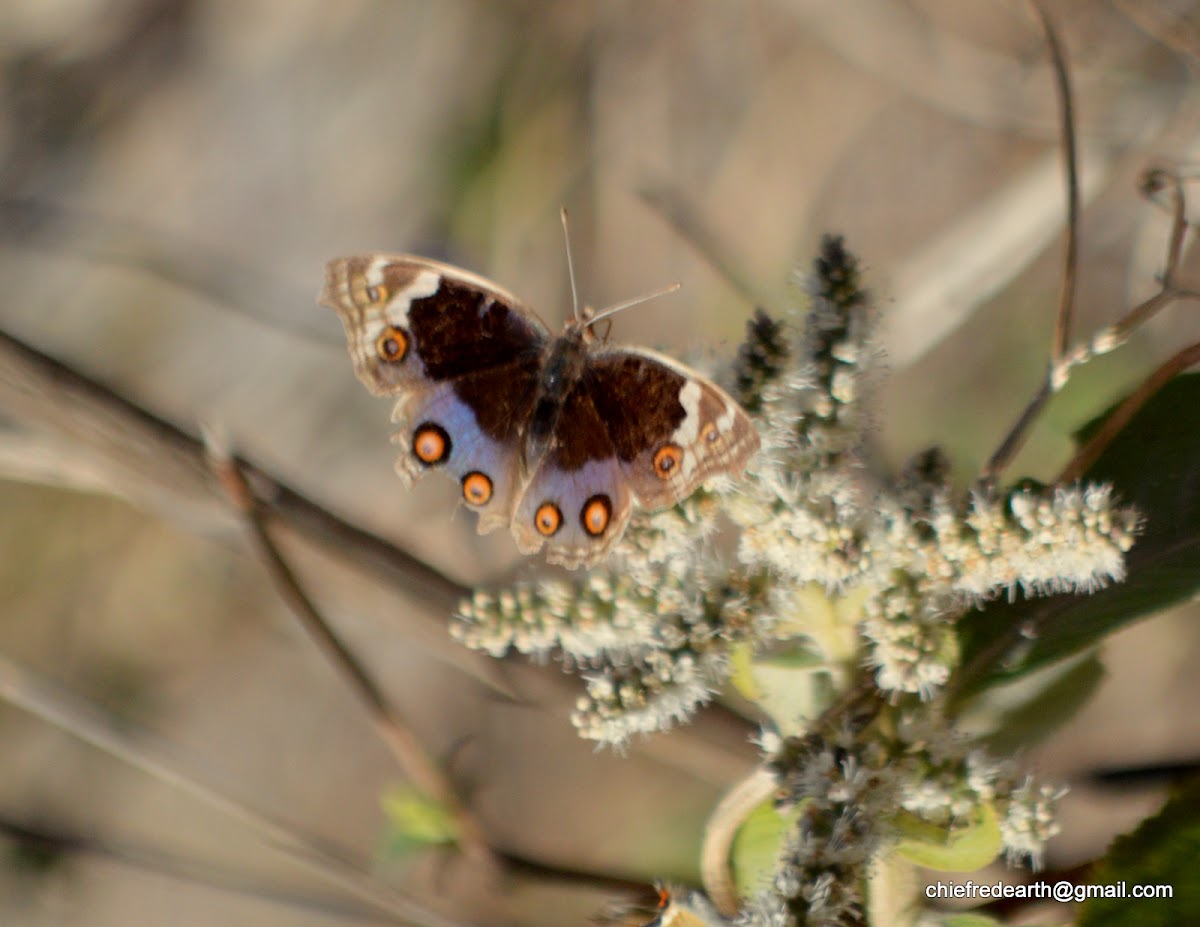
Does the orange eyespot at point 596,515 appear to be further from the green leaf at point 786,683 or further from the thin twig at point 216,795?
the thin twig at point 216,795

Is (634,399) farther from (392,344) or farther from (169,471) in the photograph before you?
(169,471)

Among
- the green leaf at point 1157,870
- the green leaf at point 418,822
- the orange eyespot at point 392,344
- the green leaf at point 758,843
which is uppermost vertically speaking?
the orange eyespot at point 392,344

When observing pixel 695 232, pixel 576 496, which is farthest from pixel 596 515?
pixel 695 232

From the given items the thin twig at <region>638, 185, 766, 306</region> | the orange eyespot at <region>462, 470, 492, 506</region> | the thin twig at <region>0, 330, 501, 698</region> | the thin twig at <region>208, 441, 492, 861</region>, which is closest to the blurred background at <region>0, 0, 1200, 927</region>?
the thin twig at <region>638, 185, 766, 306</region>

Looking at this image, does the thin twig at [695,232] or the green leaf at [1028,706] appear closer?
the green leaf at [1028,706]

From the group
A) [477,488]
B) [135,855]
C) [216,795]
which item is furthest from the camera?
[135,855]

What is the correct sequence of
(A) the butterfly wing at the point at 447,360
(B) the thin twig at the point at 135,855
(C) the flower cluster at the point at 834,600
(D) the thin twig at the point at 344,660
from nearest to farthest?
(C) the flower cluster at the point at 834,600
(A) the butterfly wing at the point at 447,360
(D) the thin twig at the point at 344,660
(B) the thin twig at the point at 135,855

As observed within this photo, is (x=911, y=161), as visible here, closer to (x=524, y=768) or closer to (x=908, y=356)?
(x=908, y=356)

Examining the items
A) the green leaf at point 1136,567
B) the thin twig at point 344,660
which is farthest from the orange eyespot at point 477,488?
the green leaf at point 1136,567
